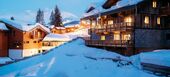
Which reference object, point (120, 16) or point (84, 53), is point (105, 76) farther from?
point (120, 16)

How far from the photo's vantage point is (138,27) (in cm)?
4234

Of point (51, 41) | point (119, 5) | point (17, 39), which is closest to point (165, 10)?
point (119, 5)

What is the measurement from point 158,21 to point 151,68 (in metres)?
16.4

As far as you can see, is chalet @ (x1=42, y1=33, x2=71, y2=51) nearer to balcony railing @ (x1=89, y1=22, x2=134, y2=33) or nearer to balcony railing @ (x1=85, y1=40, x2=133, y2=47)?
balcony railing @ (x1=89, y1=22, x2=134, y2=33)

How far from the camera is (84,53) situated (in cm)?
3903

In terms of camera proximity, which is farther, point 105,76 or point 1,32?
point 1,32

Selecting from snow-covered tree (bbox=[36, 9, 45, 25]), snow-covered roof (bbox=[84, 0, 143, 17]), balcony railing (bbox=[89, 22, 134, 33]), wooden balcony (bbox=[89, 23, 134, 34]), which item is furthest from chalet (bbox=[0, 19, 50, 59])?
snow-covered tree (bbox=[36, 9, 45, 25])

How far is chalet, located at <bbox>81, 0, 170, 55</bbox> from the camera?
41.5m

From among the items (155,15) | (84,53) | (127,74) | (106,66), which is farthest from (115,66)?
(155,15)

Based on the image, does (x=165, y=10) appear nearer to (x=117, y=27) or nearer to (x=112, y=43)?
(x=117, y=27)

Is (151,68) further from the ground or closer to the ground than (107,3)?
closer to the ground

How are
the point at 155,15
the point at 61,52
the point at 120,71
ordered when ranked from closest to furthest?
1. the point at 120,71
2. the point at 61,52
3. the point at 155,15

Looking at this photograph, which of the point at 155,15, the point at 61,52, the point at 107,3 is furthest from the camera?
the point at 107,3

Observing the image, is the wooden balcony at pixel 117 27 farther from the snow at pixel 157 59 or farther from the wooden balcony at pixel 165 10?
the snow at pixel 157 59
